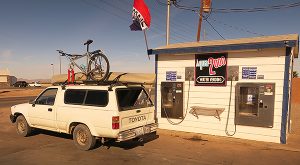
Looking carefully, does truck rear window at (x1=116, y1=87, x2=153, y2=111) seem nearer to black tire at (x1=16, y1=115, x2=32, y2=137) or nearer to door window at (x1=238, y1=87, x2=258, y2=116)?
door window at (x1=238, y1=87, x2=258, y2=116)

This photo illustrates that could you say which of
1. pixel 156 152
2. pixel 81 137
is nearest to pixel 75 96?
pixel 81 137

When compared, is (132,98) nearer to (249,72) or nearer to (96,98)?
(96,98)

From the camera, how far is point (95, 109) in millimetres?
7570

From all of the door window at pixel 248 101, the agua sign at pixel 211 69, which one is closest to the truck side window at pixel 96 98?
the agua sign at pixel 211 69

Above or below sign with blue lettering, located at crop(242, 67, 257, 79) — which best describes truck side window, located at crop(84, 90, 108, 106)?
below

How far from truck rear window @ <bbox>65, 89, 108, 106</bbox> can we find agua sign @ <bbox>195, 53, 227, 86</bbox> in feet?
12.9

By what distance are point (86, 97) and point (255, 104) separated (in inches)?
216

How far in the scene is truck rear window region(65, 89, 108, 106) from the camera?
7594 mm

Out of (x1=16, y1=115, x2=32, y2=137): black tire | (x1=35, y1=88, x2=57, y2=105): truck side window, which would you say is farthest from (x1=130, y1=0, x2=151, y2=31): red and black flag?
(x1=16, y1=115, x2=32, y2=137): black tire

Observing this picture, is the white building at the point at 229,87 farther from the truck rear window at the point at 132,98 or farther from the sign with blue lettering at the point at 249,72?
the truck rear window at the point at 132,98

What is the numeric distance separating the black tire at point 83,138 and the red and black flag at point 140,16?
245 inches

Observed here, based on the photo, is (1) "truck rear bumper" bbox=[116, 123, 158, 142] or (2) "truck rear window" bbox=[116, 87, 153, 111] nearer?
(1) "truck rear bumper" bbox=[116, 123, 158, 142]

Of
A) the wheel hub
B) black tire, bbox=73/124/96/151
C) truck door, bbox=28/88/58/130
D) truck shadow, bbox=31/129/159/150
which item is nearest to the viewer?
black tire, bbox=73/124/96/151

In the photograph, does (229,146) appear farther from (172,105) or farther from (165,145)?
(172,105)
